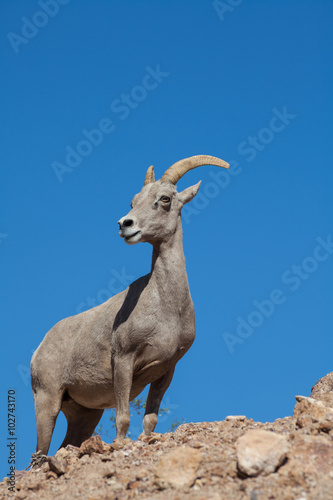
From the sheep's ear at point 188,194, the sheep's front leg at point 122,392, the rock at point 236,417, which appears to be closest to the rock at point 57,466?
the sheep's front leg at point 122,392

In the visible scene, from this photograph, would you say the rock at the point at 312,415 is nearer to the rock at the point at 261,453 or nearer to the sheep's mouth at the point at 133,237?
the rock at the point at 261,453

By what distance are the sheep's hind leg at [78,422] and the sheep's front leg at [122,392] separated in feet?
7.97

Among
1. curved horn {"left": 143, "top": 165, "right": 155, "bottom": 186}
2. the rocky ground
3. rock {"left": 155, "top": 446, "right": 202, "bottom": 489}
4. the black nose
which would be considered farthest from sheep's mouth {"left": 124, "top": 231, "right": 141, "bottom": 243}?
rock {"left": 155, "top": 446, "right": 202, "bottom": 489}

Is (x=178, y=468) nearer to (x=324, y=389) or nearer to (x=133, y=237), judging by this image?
(x=133, y=237)

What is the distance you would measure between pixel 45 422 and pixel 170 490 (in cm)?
514

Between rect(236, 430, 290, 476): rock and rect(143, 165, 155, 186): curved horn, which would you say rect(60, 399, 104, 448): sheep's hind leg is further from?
rect(236, 430, 290, 476): rock

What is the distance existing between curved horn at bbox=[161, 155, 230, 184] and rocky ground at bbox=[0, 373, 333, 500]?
13.4ft

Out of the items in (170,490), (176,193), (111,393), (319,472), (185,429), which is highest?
(176,193)

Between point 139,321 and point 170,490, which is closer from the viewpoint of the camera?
point 170,490

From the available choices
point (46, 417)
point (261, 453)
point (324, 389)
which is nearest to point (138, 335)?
point (46, 417)

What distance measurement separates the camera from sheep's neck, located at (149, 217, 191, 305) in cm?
1061

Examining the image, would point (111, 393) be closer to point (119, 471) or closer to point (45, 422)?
point (45, 422)

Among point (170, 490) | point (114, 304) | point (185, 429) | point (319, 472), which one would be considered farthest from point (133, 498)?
point (114, 304)

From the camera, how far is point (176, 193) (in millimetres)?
10891
